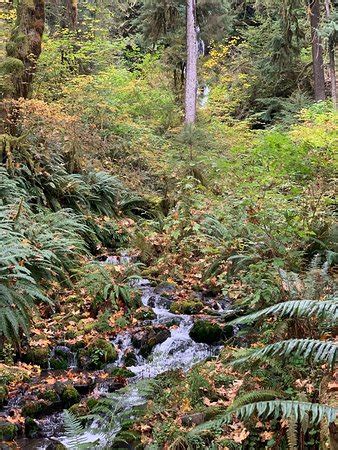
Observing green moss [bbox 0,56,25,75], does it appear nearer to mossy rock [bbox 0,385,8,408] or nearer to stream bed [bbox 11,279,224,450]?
stream bed [bbox 11,279,224,450]

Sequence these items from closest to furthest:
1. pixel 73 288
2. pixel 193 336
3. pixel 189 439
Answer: pixel 189 439, pixel 193 336, pixel 73 288

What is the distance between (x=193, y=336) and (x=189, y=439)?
103 inches

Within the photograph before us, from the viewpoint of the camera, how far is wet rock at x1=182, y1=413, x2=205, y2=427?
454 centimetres

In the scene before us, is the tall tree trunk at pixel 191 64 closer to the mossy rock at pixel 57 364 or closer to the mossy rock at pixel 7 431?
the mossy rock at pixel 57 364

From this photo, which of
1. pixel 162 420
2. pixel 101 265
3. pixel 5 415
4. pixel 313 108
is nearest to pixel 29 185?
pixel 101 265

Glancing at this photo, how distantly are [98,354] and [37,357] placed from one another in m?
0.81

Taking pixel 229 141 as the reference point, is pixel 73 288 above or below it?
below

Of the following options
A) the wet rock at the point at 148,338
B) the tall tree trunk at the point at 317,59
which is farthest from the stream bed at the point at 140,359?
the tall tree trunk at the point at 317,59

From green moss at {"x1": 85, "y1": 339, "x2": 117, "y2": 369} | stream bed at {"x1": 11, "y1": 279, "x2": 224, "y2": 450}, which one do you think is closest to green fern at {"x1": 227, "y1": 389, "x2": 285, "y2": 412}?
stream bed at {"x1": 11, "y1": 279, "x2": 224, "y2": 450}

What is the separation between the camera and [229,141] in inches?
641

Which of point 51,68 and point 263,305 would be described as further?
point 51,68

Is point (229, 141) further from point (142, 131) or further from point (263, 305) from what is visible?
point (263, 305)

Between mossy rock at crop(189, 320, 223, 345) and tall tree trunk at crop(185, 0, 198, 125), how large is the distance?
1144 centimetres

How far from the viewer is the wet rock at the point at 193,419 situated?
454 cm
